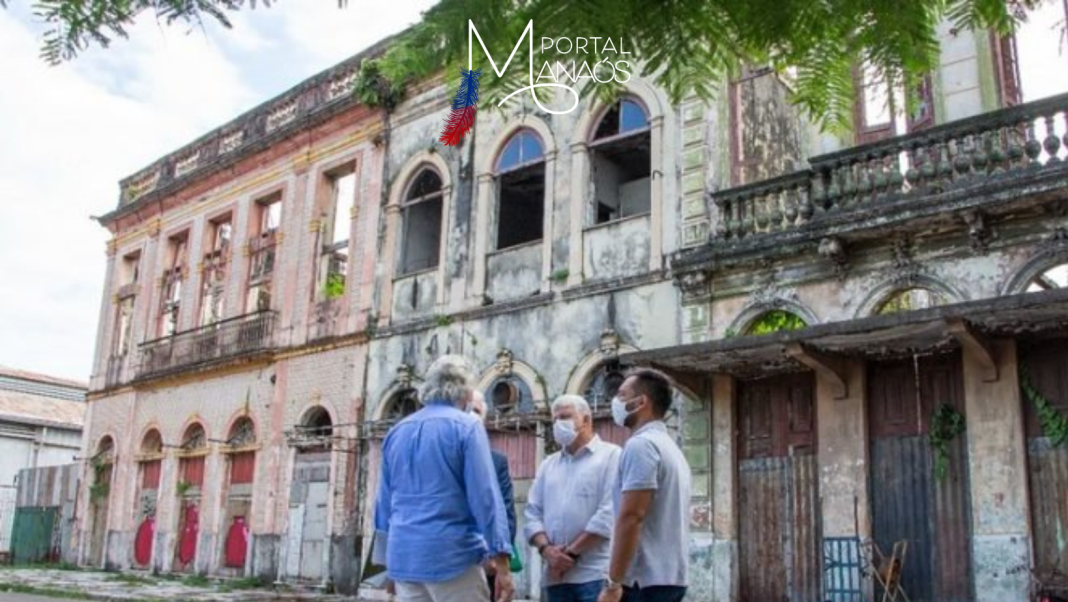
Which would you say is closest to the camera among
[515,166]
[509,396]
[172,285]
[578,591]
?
[578,591]

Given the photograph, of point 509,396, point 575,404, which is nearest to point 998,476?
point 575,404

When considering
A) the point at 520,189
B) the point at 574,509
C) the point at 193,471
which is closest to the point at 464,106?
the point at 574,509

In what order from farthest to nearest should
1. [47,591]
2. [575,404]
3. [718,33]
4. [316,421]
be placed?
[316,421], [47,591], [575,404], [718,33]

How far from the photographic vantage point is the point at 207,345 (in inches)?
805

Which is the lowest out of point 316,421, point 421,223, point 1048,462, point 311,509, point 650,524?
point 650,524

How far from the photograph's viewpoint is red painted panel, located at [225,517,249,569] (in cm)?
1823

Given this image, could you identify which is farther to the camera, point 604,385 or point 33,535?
point 33,535

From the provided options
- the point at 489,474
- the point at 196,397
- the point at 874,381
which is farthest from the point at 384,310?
the point at 489,474

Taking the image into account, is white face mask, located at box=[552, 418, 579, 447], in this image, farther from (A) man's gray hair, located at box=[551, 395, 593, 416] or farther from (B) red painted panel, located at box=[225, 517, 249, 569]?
(B) red painted panel, located at box=[225, 517, 249, 569]

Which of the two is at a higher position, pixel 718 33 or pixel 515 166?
pixel 515 166

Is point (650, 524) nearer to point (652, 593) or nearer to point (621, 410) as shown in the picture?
point (652, 593)

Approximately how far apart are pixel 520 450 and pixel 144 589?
625 cm

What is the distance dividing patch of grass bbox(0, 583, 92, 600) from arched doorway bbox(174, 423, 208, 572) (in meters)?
4.45

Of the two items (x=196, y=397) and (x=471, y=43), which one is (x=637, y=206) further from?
(x=471, y=43)
